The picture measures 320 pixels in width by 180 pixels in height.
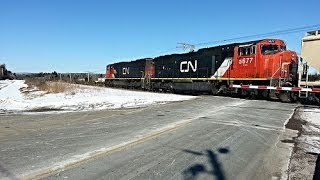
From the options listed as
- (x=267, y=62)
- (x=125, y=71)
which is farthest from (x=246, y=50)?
(x=125, y=71)

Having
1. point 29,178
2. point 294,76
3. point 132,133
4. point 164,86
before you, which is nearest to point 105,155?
point 29,178

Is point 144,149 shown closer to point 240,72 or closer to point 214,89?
point 240,72

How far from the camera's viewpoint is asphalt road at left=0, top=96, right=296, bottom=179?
6117 millimetres

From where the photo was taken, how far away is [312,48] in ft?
59.7

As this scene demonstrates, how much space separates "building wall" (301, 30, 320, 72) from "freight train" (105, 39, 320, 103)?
0.58 meters

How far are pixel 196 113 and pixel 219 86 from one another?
40.6 ft

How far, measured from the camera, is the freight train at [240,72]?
68.6 feet

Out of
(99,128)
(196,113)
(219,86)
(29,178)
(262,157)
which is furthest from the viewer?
(219,86)

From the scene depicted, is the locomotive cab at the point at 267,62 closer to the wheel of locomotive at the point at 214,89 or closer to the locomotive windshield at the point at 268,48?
the locomotive windshield at the point at 268,48

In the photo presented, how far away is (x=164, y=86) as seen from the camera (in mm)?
35906

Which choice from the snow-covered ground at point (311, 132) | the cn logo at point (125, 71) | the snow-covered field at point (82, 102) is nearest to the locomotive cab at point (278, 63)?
the snow-covered ground at point (311, 132)

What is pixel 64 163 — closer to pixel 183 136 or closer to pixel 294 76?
pixel 183 136

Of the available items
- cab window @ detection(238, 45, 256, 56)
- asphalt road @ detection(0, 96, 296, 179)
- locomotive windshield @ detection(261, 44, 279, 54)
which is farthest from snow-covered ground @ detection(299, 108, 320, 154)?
cab window @ detection(238, 45, 256, 56)

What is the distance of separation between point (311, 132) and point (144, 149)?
6.11 m
